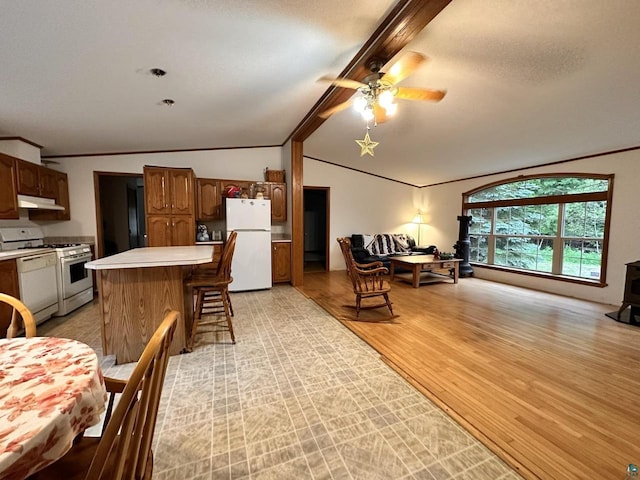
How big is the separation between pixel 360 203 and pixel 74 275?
556 centimetres

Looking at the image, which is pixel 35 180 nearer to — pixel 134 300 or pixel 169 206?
pixel 169 206

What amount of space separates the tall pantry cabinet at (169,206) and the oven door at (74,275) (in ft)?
2.81

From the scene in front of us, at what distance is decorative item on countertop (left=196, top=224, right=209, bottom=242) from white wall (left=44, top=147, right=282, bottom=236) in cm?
100

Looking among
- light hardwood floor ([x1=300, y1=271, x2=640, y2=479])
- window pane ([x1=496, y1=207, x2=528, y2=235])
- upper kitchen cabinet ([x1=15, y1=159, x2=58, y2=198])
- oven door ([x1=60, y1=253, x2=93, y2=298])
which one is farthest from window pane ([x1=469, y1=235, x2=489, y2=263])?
upper kitchen cabinet ([x1=15, y1=159, x2=58, y2=198])

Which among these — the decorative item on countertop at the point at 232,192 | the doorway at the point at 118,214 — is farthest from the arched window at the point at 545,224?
the doorway at the point at 118,214

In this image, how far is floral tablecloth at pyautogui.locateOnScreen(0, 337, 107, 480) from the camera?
1.87ft

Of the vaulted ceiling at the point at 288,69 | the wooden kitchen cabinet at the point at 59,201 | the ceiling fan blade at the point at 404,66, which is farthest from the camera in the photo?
the wooden kitchen cabinet at the point at 59,201

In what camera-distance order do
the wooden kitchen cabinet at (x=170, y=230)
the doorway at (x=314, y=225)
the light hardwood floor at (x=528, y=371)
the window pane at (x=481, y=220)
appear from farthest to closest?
the doorway at (x=314, y=225) < the window pane at (x=481, y=220) < the wooden kitchen cabinet at (x=170, y=230) < the light hardwood floor at (x=528, y=371)

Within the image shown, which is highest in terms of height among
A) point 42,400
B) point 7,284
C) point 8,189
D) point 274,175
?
point 274,175

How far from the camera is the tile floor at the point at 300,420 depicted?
1340mm

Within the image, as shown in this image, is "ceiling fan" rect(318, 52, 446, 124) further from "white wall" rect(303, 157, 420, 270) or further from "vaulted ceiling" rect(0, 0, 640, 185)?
"white wall" rect(303, 157, 420, 270)

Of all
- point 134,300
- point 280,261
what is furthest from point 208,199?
point 134,300

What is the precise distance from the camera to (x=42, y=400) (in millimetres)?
695

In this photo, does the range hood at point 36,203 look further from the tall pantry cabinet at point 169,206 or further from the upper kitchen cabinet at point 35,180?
the tall pantry cabinet at point 169,206
